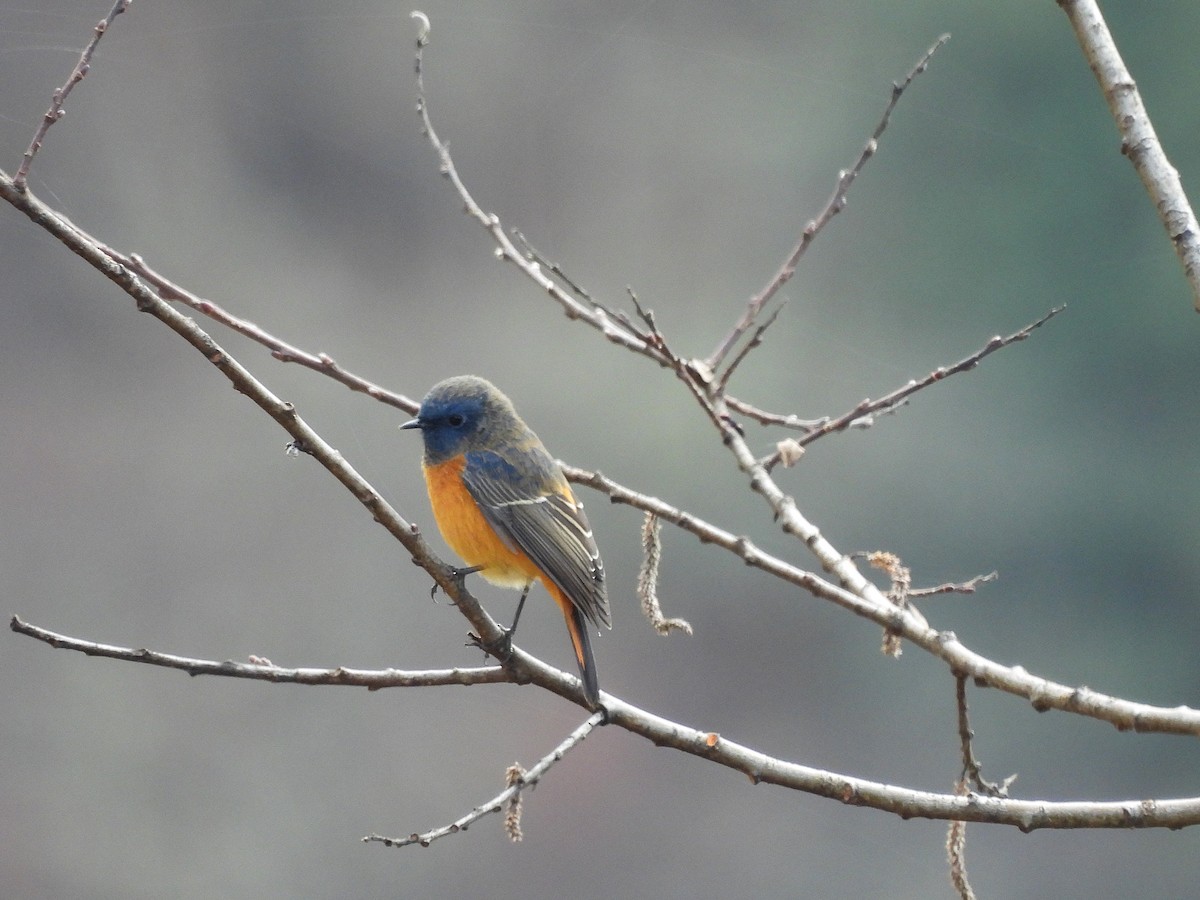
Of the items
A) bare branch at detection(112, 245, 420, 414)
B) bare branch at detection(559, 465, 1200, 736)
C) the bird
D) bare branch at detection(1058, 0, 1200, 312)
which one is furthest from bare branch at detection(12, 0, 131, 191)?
bare branch at detection(1058, 0, 1200, 312)

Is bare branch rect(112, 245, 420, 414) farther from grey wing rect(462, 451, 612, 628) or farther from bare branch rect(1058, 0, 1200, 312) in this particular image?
bare branch rect(1058, 0, 1200, 312)

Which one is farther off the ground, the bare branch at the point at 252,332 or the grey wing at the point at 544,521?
the grey wing at the point at 544,521

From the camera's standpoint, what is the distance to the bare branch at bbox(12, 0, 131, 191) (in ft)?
4.83

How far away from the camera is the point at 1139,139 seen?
1577 millimetres

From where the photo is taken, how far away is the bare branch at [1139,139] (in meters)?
1.55

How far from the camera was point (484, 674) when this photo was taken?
185 cm

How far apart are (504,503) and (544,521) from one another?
4.0 inches

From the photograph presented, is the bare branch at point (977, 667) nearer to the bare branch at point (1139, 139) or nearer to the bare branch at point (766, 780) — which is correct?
the bare branch at point (766, 780)

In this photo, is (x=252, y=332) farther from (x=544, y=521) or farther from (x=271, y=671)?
(x=544, y=521)

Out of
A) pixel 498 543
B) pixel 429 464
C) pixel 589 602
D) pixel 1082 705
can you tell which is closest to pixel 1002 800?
pixel 1082 705

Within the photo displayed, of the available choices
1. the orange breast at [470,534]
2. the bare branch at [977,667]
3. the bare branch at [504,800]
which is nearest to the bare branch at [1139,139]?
the bare branch at [977,667]

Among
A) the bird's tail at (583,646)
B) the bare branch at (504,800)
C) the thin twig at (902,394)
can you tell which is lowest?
the bare branch at (504,800)

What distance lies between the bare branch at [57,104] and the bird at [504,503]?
1.13 metres

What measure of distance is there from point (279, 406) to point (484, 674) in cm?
55
